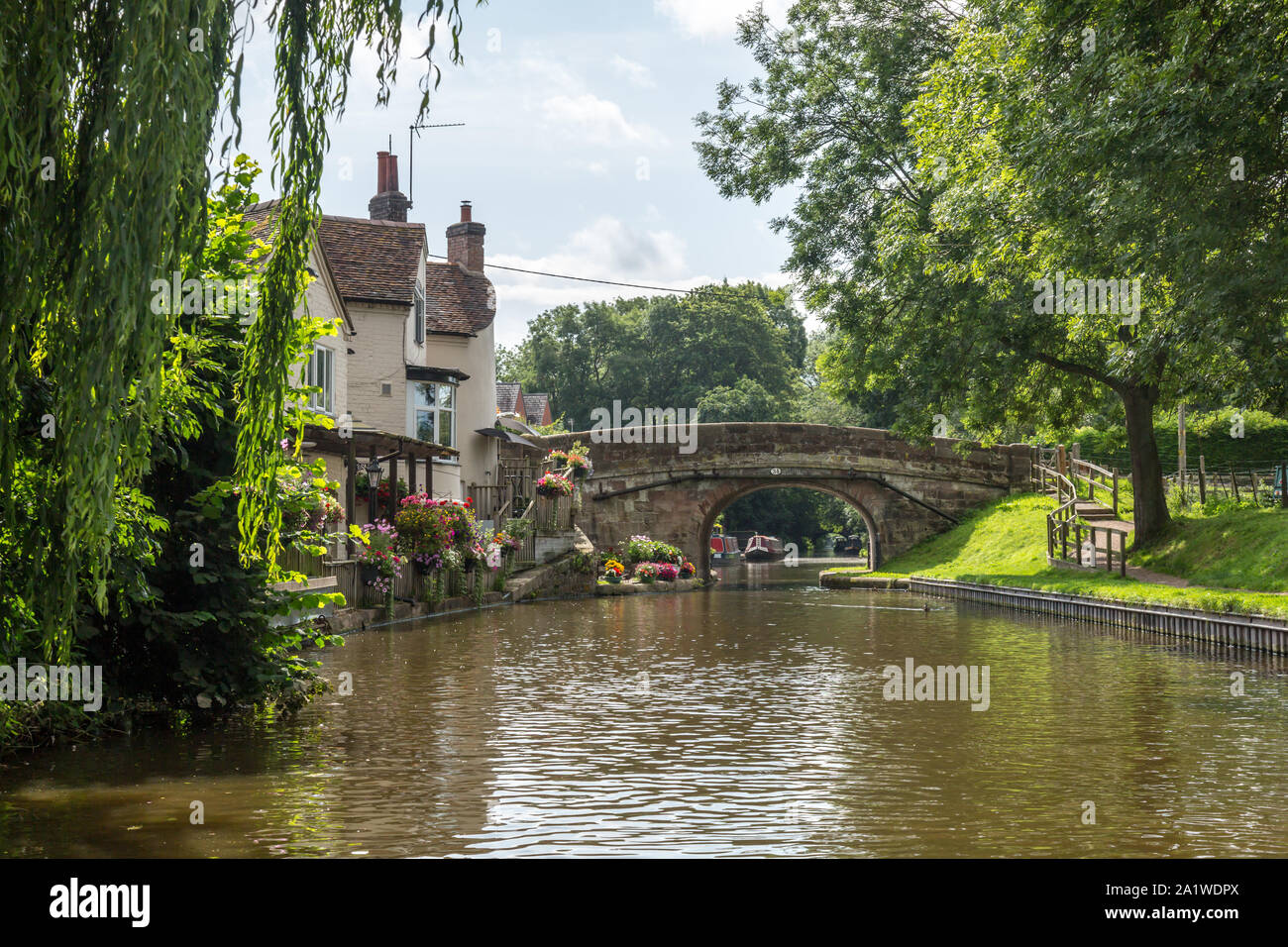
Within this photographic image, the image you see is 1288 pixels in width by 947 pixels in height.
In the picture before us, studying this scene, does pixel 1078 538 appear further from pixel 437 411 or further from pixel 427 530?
pixel 437 411

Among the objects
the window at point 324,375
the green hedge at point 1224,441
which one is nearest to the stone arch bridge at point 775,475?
the green hedge at point 1224,441

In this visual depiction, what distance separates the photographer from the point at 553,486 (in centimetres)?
2984

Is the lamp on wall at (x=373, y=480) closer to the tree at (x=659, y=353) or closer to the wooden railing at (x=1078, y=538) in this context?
the wooden railing at (x=1078, y=538)

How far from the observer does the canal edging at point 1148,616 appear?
565 inches

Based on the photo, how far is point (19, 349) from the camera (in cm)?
565

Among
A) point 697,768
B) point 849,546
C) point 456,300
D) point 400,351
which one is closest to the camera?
point 697,768

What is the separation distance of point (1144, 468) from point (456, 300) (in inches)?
762

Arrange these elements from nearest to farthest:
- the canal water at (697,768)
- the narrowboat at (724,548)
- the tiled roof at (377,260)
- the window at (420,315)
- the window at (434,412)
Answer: the canal water at (697,768) < the tiled roof at (377,260) < the window at (434,412) < the window at (420,315) < the narrowboat at (724,548)

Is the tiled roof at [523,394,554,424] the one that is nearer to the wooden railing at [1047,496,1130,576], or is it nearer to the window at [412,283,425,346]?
the window at [412,283,425,346]

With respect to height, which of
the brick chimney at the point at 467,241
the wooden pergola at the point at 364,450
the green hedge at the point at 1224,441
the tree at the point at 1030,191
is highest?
the brick chimney at the point at 467,241

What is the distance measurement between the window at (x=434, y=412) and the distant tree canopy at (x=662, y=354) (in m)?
39.2

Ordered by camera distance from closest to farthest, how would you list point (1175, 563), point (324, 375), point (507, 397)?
point (1175, 563)
point (324, 375)
point (507, 397)

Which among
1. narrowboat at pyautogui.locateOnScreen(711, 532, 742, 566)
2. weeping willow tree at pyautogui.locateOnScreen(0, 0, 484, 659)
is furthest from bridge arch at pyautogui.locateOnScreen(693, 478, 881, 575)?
weeping willow tree at pyautogui.locateOnScreen(0, 0, 484, 659)

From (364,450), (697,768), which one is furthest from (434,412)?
(697,768)
